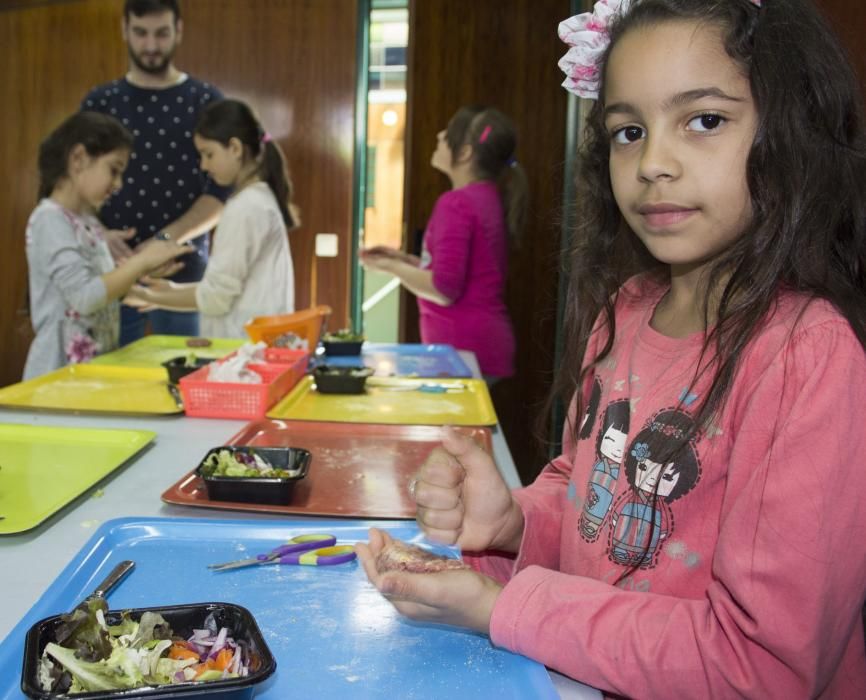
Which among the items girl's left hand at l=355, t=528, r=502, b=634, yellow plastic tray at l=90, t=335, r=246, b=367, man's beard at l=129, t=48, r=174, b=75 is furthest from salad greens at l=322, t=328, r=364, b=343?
man's beard at l=129, t=48, r=174, b=75

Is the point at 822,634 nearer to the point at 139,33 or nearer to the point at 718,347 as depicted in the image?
the point at 718,347

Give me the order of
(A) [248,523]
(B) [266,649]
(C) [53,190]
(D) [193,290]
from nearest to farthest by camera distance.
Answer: (B) [266,649]
(A) [248,523]
(C) [53,190]
(D) [193,290]

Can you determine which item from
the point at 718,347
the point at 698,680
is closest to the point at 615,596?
the point at 698,680

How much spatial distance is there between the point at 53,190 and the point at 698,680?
2688 mm

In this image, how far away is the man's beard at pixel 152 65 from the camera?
3.58 metres

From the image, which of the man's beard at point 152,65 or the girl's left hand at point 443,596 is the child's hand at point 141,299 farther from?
the girl's left hand at point 443,596

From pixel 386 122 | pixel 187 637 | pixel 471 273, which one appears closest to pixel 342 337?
pixel 471 273

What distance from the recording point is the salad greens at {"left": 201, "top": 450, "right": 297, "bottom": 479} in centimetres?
109

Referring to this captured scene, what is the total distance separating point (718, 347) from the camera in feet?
2.58

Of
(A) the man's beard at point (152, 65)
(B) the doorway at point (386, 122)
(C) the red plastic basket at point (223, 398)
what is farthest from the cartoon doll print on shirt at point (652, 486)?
(A) the man's beard at point (152, 65)

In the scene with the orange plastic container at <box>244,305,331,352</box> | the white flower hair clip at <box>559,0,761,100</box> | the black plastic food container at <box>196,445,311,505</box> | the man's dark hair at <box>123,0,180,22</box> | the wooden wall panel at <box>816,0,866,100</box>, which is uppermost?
the man's dark hair at <box>123,0,180,22</box>

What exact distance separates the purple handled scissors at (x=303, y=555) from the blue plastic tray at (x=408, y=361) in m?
1.08

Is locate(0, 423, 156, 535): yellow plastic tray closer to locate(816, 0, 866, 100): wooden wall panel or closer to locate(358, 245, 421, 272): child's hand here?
locate(816, 0, 866, 100): wooden wall panel

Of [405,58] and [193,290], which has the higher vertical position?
[405,58]
